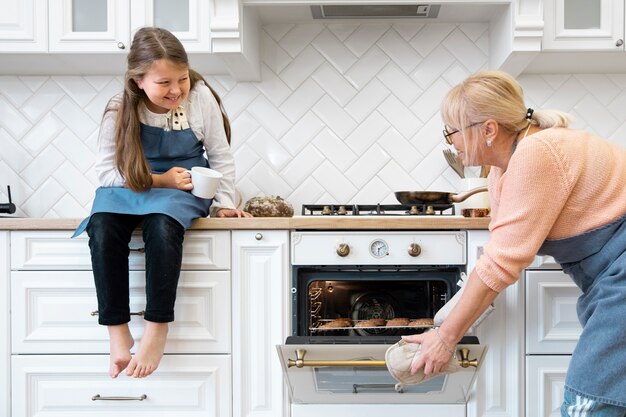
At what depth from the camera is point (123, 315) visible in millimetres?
1586

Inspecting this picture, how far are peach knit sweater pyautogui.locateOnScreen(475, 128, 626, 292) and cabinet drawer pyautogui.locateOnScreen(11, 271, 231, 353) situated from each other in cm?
81

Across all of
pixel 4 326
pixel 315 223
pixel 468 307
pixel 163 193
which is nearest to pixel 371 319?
pixel 315 223

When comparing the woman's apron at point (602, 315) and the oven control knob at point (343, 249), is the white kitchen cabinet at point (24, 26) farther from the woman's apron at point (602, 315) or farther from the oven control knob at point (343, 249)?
the woman's apron at point (602, 315)

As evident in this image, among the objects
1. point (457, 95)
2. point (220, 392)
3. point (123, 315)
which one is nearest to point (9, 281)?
point (123, 315)

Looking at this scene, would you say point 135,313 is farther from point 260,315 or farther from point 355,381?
point 355,381

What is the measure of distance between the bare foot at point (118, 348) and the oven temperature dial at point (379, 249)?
2.26 feet

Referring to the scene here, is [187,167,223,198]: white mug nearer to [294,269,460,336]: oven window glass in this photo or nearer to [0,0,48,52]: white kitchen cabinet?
[294,269,460,336]: oven window glass

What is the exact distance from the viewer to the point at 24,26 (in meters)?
2.01

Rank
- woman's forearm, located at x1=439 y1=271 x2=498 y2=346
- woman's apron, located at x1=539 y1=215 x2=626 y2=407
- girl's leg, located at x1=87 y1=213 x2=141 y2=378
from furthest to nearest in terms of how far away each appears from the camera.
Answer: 1. girl's leg, located at x1=87 y1=213 x2=141 y2=378
2. woman's forearm, located at x1=439 y1=271 x2=498 y2=346
3. woman's apron, located at x1=539 y1=215 x2=626 y2=407

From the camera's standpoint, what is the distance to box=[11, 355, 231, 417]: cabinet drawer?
1.68 m

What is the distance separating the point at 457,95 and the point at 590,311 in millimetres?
504

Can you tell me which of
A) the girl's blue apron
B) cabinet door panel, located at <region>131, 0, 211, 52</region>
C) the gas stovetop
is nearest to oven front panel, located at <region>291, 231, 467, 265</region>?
the gas stovetop

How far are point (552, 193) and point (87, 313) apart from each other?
125 centimetres

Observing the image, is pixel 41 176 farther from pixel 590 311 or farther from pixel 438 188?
pixel 590 311
